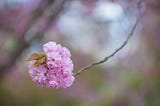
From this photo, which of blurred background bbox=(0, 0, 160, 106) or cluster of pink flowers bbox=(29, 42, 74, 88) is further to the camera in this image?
blurred background bbox=(0, 0, 160, 106)

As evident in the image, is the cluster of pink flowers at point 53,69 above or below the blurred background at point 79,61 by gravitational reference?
above

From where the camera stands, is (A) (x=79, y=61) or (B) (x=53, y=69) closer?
(B) (x=53, y=69)

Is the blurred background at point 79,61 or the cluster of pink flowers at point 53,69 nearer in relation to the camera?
the cluster of pink flowers at point 53,69

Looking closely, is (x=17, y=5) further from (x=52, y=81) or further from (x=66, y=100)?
(x=52, y=81)

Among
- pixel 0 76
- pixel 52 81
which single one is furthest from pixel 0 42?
pixel 52 81

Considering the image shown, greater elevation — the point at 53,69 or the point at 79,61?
the point at 53,69
